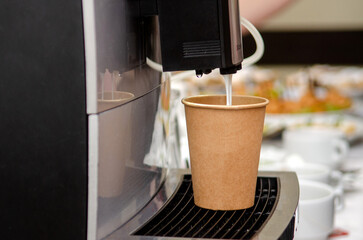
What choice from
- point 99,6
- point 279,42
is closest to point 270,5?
point 99,6

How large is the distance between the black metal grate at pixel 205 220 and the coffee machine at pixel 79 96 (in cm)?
3

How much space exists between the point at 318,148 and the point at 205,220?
70 centimetres

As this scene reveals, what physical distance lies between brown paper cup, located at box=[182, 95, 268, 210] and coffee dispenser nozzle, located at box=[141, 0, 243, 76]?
0.16 feet

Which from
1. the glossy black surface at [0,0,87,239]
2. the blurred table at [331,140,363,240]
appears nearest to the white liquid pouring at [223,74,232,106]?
the glossy black surface at [0,0,87,239]

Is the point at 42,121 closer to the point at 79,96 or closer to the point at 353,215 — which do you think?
the point at 79,96

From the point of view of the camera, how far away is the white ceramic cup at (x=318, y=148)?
1214 mm

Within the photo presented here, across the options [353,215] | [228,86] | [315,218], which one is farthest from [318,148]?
[228,86]

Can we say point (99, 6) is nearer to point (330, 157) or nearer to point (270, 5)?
point (330, 157)

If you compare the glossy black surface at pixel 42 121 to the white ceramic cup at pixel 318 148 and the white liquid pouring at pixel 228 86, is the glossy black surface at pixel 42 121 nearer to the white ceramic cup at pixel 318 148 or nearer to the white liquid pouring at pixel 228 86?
the white liquid pouring at pixel 228 86

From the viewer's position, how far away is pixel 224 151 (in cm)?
58

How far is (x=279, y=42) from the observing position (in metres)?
4.35

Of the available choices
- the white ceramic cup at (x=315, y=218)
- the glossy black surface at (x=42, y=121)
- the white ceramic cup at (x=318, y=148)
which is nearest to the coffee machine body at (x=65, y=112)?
the glossy black surface at (x=42, y=121)

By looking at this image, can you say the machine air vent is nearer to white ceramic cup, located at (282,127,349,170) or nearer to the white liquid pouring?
the white liquid pouring

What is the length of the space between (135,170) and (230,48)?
17 centimetres
